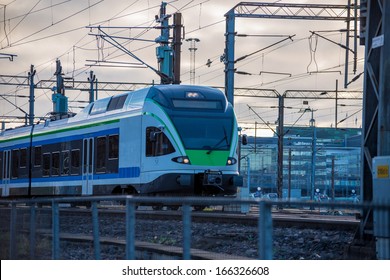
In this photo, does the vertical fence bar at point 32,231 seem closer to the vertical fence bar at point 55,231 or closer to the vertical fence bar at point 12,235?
the vertical fence bar at point 12,235

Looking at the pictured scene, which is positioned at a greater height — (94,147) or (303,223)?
(94,147)

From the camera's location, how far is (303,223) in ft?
57.6

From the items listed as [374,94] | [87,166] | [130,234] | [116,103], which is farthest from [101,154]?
[130,234]

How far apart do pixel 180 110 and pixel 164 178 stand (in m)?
2.03

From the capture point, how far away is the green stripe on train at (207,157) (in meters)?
24.9

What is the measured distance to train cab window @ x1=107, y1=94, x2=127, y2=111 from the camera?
90.2 feet

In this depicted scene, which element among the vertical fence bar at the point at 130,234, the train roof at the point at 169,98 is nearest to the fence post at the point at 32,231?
the vertical fence bar at the point at 130,234

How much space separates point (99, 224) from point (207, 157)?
13.2m

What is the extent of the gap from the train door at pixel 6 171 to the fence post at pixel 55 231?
83.2 ft

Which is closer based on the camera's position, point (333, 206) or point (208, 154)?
point (333, 206)

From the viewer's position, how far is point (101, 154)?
28.2 m
